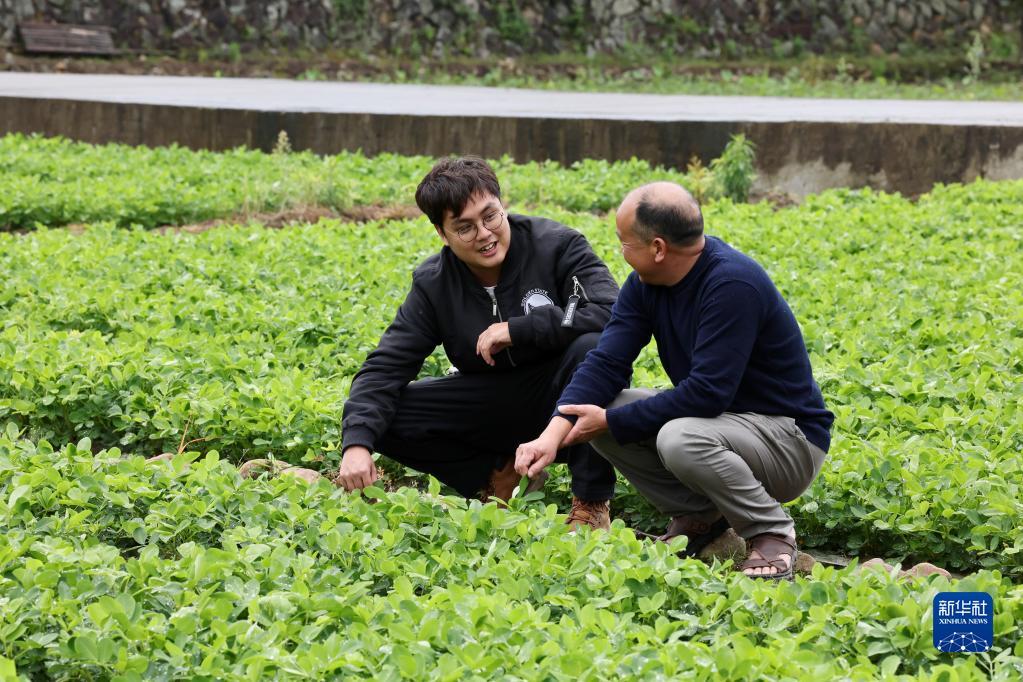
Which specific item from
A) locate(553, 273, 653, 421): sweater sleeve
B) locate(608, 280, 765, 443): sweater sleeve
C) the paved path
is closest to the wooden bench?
the paved path

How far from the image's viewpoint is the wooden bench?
66.0 ft

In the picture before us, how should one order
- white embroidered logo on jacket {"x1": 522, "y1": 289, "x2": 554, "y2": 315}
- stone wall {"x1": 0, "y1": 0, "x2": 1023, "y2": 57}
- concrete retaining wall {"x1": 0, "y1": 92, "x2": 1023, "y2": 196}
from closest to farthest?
white embroidered logo on jacket {"x1": 522, "y1": 289, "x2": 554, "y2": 315} → concrete retaining wall {"x1": 0, "y1": 92, "x2": 1023, "y2": 196} → stone wall {"x1": 0, "y1": 0, "x2": 1023, "y2": 57}

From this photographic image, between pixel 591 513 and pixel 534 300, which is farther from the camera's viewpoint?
pixel 534 300

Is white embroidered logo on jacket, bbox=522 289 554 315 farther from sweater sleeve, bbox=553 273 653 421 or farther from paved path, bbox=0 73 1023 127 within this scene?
paved path, bbox=0 73 1023 127

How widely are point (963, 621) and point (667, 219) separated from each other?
1.25 metres

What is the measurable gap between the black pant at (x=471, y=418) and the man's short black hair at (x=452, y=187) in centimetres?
54

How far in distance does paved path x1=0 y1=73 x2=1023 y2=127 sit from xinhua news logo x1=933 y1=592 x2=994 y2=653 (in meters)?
8.15

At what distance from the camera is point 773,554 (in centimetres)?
364

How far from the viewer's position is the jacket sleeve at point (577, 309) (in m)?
4.07

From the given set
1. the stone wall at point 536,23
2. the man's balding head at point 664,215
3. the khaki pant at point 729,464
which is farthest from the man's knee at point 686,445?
the stone wall at point 536,23

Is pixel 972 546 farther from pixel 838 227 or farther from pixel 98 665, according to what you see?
pixel 838 227

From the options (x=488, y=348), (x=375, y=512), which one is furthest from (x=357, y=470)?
(x=488, y=348)

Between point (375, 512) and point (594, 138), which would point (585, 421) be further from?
point (594, 138)

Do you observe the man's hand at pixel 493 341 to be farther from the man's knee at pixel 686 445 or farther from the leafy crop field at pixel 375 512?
the man's knee at pixel 686 445
